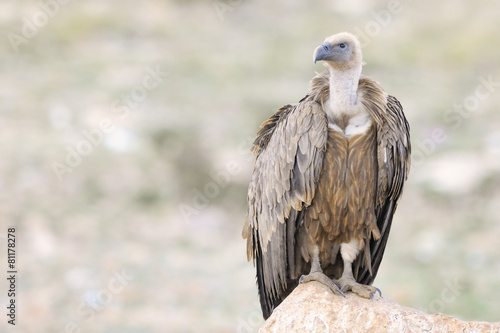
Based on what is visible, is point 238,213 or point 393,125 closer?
point 393,125

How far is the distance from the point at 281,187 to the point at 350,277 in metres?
0.90

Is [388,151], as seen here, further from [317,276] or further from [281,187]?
[317,276]

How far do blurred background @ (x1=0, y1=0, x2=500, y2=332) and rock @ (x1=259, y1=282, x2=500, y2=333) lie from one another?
21.1ft

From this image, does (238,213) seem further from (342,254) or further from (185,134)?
(342,254)

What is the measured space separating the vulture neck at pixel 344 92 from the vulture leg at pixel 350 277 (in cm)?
105

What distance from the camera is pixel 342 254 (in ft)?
21.1

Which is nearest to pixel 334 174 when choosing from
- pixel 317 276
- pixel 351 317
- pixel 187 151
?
pixel 317 276

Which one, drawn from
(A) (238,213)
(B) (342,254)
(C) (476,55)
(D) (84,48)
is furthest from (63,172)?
(C) (476,55)

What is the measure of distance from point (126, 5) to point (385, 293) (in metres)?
12.5

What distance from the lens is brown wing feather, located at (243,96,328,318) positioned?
6.12 meters

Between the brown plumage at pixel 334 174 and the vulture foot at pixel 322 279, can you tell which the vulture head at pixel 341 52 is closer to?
the brown plumage at pixel 334 174

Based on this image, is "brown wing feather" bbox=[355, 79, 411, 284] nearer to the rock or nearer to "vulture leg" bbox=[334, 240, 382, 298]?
"vulture leg" bbox=[334, 240, 382, 298]

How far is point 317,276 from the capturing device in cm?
619

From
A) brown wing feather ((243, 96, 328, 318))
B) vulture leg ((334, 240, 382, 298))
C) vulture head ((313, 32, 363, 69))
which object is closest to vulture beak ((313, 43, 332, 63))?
vulture head ((313, 32, 363, 69))
